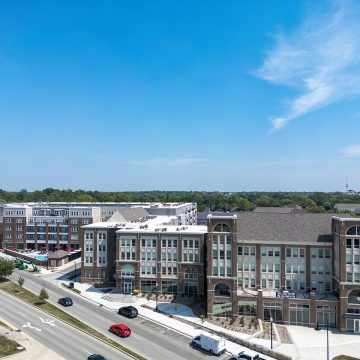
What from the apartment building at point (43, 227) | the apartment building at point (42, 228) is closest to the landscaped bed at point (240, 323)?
the apartment building at point (43, 227)

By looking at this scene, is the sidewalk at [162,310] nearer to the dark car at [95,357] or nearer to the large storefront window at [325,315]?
the large storefront window at [325,315]

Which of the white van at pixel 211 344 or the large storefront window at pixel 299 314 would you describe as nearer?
the white van at pixel 211 344

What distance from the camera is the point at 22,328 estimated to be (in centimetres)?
5394

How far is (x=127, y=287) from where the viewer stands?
74.6 m

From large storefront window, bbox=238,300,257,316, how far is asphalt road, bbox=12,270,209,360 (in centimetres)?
1235

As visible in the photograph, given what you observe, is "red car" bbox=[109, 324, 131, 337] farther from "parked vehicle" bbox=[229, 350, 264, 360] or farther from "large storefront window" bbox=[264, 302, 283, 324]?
"large storefront window" bbox=[264, 302, 283, 324]

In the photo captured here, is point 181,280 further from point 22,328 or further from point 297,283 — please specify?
point 22,328

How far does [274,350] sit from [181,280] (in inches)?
1065

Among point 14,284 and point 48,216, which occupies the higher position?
point 48,216

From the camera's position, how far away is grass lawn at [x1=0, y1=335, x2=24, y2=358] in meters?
44.2

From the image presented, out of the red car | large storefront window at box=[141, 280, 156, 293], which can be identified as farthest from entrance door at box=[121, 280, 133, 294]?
the red car

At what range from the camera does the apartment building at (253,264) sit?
58.6m

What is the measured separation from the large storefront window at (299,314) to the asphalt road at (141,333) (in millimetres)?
17827

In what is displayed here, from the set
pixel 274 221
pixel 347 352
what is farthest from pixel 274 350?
pixel 274 221
